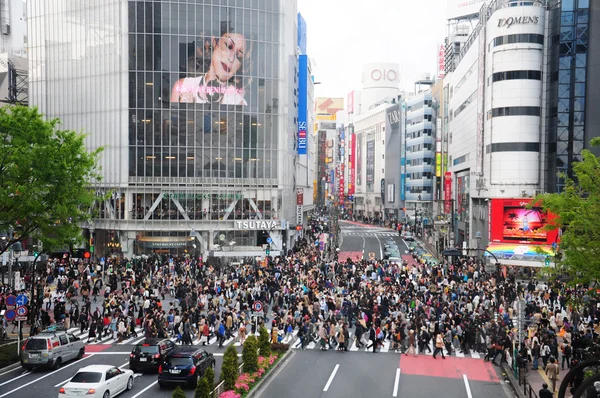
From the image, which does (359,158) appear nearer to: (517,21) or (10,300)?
(517,21)

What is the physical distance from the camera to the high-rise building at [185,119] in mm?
63438

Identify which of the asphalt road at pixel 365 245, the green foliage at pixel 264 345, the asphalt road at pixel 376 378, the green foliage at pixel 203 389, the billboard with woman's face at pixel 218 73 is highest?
the billboard with woman's face at pixel 218 73

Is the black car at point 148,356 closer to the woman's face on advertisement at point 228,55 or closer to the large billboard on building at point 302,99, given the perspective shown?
the woman's face on advertisement at point 228,55

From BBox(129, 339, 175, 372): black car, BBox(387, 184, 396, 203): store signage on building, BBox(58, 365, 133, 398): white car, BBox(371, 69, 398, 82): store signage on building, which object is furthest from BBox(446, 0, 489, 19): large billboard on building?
BBox(58, 365, 133, 398): white car

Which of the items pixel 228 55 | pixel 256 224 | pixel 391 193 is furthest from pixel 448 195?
pixel 391 193

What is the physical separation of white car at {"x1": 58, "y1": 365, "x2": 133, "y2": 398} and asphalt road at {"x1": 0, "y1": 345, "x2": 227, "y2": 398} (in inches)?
28.5

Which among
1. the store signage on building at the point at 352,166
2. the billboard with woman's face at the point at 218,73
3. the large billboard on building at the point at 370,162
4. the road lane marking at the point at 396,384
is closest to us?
the road lane marking at the point at 396,384

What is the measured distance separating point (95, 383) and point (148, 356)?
4113 mm

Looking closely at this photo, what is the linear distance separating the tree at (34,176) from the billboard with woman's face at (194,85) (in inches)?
1388

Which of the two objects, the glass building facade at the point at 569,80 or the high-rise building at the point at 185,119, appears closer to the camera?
the glass building facade at the point at 569,80

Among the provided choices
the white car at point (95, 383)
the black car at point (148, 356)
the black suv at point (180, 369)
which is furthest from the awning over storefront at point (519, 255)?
the white car at point (95, 383)

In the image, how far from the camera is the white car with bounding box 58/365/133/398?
60.9 feet

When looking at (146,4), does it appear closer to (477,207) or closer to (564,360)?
(477,207)

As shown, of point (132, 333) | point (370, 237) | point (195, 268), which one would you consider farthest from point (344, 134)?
point (132, 333)
